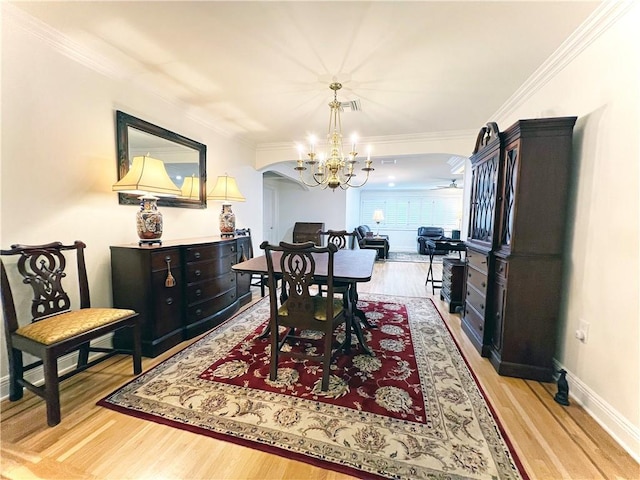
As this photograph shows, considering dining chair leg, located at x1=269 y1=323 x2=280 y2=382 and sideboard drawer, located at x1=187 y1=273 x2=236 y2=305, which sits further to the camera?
sideboard drawer, located at x1=187 y1=273 x2=236 y2=305

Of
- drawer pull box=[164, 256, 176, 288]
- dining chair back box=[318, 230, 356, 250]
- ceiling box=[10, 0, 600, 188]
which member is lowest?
drawer pull box=[164, 256, 176, 288]

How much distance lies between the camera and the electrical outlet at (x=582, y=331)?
1768mm

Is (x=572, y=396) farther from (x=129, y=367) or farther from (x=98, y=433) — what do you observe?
(x=129, y=367)

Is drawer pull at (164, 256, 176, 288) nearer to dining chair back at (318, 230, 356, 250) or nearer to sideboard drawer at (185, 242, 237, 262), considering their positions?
sideboard drawer at (185, 242, 237, 262)

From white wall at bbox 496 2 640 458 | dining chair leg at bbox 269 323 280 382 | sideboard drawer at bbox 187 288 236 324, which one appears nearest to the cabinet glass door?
white wall at bbox 496 2 640 458

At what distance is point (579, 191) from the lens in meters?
1.90

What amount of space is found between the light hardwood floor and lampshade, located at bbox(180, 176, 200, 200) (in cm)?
209

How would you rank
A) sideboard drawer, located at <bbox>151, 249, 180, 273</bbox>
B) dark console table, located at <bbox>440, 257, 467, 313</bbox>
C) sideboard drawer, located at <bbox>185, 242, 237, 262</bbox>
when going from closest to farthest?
sideboard drawer, located at <bbox>151, 249, 180, 273</bbox> → sideboard drawer, located at <bbox>185, 242, 237, 262</bbox> → dark console table, located at <bbox>440, 257, 467, 313</bbox>

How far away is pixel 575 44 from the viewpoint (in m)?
1.88

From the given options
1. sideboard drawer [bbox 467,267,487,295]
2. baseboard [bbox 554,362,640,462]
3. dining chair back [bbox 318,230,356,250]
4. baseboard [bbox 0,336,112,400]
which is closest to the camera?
baseboard [bbox 554,362,640,462]

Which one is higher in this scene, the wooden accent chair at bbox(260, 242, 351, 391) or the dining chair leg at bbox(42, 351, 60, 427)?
the wooden accent chair at bbox(260, 242, 351, 391)

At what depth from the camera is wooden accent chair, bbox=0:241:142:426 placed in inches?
61.1

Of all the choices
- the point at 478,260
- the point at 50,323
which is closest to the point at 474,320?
the point at 478,260

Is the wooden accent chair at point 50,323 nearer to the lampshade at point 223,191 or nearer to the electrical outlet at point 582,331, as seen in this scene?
the lampshade at point 223,191
